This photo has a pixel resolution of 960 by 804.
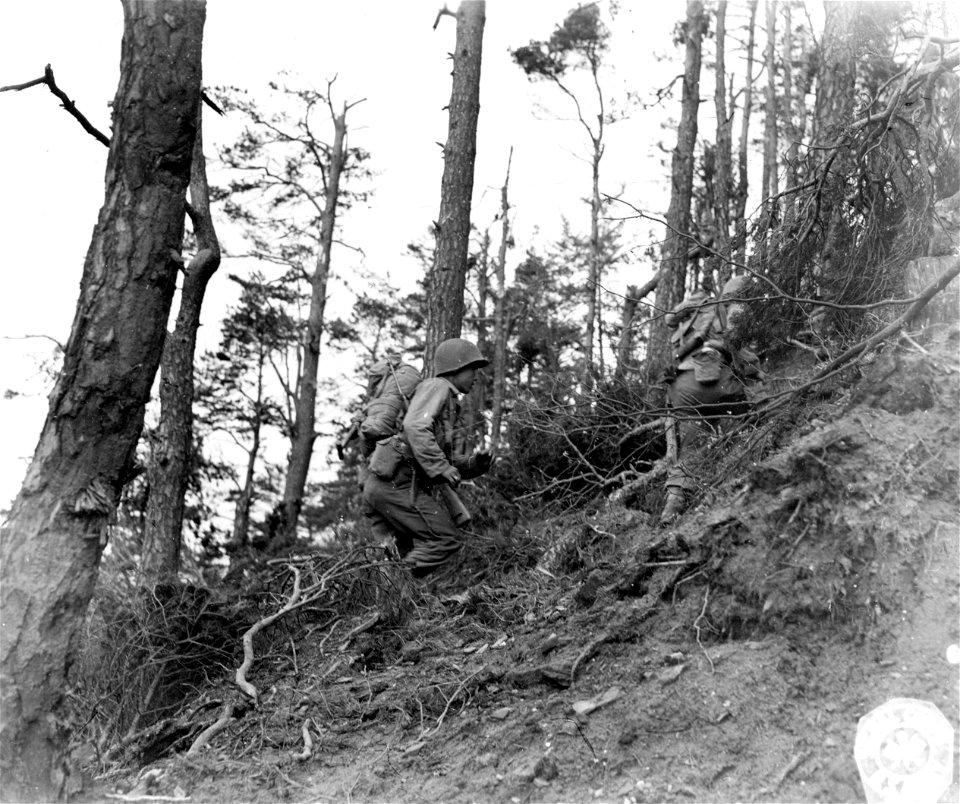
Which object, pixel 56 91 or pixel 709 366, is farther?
pixel 709 366

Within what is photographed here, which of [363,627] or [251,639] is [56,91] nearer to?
[251,639]

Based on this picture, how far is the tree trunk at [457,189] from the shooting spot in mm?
9383

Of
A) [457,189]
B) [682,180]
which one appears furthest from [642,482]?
[682,180]

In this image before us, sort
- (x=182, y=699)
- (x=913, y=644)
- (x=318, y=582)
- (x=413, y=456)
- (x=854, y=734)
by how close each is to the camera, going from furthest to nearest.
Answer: (x=413, y=456), (x=318, y=582), (x=182, y=699), (x=913, y=644), (x=854, y=734)

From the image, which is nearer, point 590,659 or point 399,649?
point 590,659

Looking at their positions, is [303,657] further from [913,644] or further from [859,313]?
[859,313]

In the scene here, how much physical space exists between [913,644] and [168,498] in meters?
7.21

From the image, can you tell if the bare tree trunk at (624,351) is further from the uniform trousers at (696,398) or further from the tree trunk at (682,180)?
the uniform trousers at (696,398)

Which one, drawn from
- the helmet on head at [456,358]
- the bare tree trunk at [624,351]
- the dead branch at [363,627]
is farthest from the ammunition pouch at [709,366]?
the dead branch at [363,627]

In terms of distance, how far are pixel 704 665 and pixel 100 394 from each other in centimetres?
310

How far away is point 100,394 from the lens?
4258 millimetres

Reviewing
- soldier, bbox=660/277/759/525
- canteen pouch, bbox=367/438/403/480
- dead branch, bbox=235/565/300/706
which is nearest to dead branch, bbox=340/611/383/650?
dead branch, bbox=235/565/300/706

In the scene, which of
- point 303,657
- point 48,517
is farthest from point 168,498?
point 48,517

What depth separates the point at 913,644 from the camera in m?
4.09
